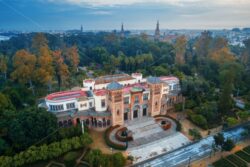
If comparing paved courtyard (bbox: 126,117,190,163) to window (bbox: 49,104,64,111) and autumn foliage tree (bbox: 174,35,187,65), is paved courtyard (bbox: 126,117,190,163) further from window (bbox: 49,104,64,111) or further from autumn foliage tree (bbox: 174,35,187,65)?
autumn foliage tree (bbox: 174,35,187,65)

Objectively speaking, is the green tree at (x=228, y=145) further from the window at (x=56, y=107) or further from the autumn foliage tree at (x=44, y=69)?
the autumn foliage tree at (x=44, y=69)

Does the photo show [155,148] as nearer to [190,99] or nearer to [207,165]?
[207,165]

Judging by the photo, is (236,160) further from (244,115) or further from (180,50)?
(180,50)

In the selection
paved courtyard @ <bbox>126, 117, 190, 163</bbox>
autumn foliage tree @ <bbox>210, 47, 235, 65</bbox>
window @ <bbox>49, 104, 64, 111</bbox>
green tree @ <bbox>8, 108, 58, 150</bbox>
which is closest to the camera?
green tree @ <bbox>8, 108, 58, 150</bbox>

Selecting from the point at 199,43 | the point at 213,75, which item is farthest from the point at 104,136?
the point at 199,43

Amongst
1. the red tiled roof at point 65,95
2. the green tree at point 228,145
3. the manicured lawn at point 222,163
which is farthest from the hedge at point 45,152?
the green tree at point 228,145

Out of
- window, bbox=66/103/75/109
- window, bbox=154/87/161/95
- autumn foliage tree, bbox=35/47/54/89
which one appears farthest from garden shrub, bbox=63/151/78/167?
autumn foliage tree, bbox=35/47/54/89

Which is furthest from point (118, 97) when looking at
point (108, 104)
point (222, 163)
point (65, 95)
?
point (222, 163)
